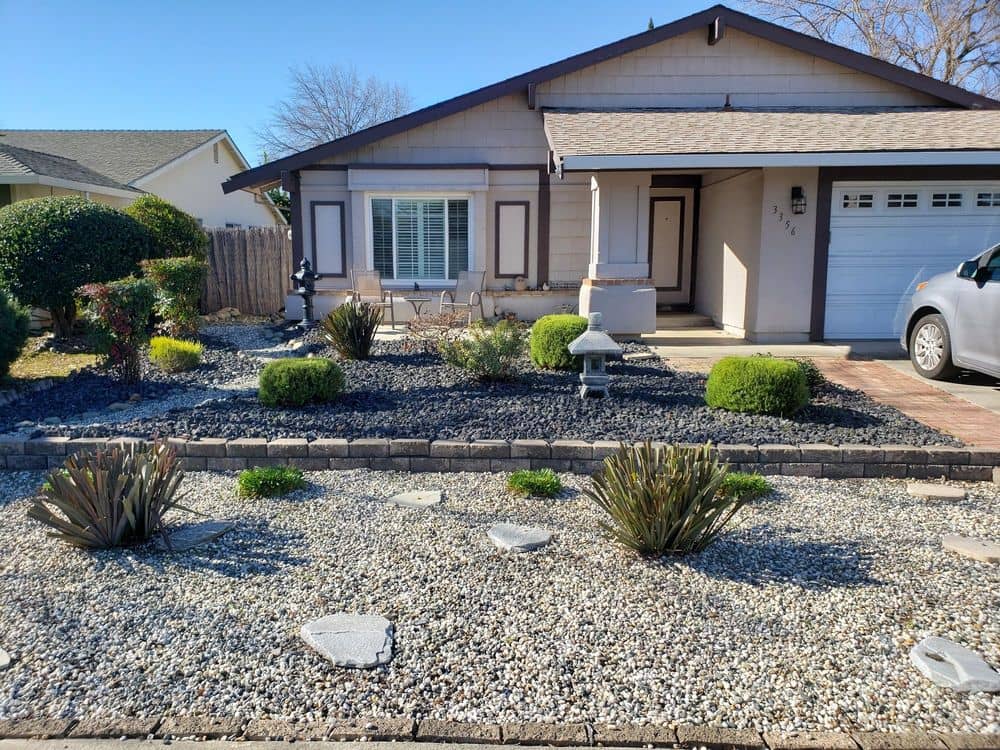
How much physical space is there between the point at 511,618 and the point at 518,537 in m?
0.86

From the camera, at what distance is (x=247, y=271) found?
14531mm

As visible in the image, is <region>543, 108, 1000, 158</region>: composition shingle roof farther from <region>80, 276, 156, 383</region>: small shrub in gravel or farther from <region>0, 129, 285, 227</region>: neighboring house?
<region>0, 129, 285, 227</region>: neighboring house

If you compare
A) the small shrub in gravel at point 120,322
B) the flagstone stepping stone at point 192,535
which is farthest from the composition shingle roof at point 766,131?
the flagstone stepping stone at point 192,535

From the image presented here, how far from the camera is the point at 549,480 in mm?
4867

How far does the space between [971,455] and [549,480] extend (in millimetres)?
3047

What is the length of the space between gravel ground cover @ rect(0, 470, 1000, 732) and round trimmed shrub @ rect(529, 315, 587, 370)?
331 cm

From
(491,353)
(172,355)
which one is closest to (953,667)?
(491,353)

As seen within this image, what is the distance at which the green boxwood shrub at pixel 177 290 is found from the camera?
9883mm

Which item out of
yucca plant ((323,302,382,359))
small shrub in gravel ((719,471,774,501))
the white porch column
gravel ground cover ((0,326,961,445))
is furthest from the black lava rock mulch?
the white porch column

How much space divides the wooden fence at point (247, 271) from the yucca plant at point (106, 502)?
36.5ft

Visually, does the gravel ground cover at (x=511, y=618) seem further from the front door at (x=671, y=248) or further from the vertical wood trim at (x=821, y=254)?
the front door at (x=671, y=248)

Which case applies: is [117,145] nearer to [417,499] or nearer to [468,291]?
[468,291]

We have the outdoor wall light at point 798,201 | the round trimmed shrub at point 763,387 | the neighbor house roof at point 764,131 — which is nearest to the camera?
the round trimmed shrub at point 763,387

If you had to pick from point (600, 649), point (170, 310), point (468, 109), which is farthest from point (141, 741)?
point (468, 109)
